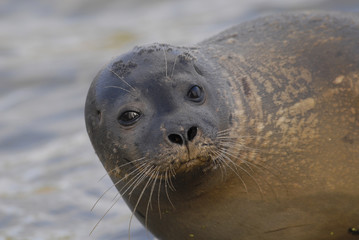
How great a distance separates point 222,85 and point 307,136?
2.30 feet

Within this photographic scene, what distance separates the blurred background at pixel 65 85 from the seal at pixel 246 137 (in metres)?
1.25

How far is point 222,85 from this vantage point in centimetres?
607

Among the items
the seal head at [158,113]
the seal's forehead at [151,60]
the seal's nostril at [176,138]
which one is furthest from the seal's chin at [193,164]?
the seal's forehead at [151,60]

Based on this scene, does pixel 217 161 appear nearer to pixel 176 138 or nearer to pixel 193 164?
pixel 193 164

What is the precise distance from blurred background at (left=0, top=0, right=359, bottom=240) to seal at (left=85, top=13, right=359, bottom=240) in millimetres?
1252

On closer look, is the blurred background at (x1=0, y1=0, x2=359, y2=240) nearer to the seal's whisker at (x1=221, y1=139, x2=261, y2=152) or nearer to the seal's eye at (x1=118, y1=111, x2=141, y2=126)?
the seal's whisker at (x1=221, y1=139, x2=261, y2=152)

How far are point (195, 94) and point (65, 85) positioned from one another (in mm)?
5641

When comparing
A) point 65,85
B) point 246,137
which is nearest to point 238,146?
point 246,137

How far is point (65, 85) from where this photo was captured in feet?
36.5

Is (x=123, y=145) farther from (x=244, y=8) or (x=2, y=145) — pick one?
(x=244, y=8)

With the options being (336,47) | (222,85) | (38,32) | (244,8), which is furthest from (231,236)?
(38,32)

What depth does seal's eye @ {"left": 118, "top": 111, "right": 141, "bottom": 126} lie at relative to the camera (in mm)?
5672

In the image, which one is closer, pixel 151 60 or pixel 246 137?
pixel 151 60

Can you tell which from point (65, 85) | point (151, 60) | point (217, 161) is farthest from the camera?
point (65, 85)
